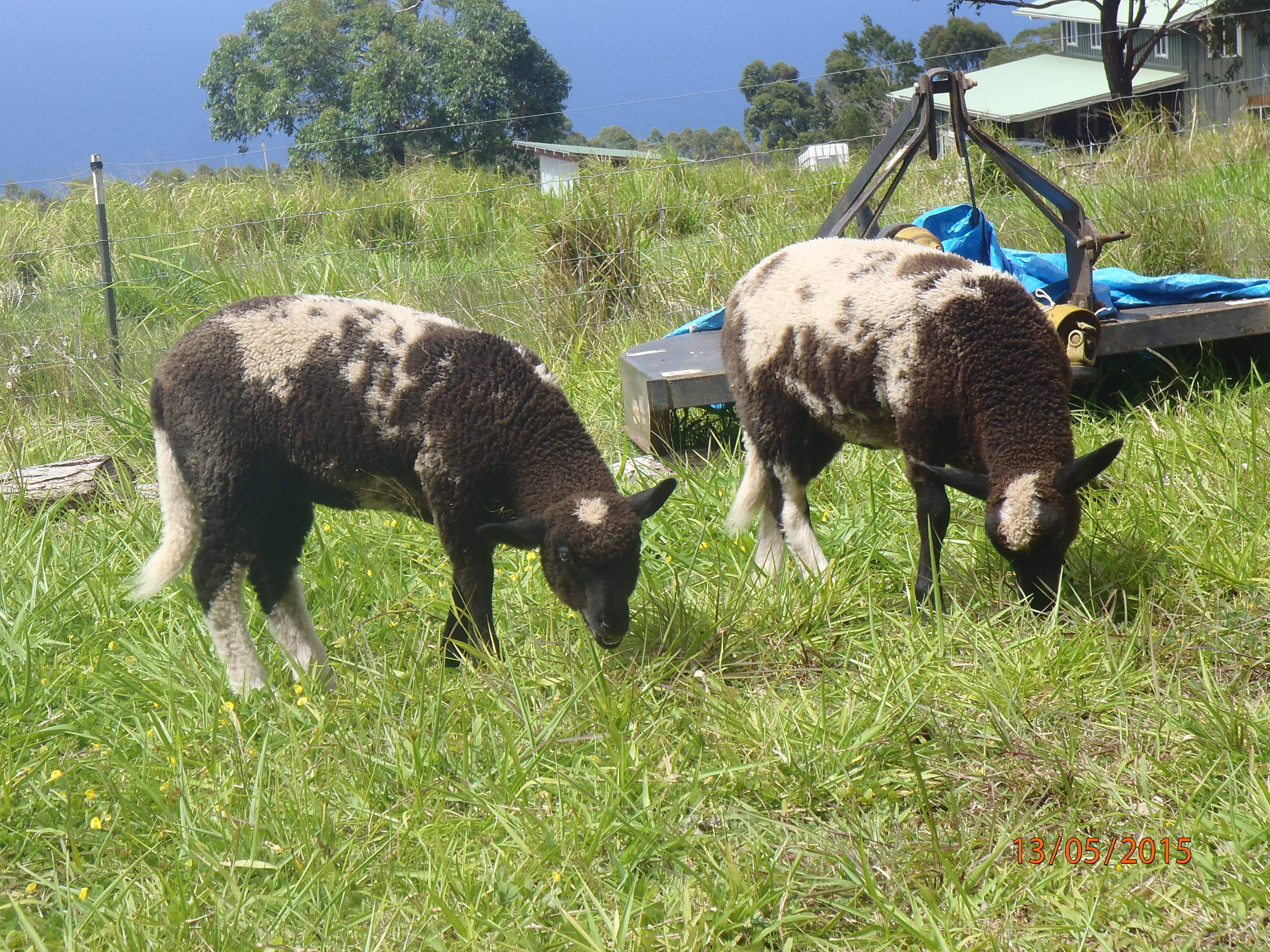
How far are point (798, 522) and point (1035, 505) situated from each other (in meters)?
1.05

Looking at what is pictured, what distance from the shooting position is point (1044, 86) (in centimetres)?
4356

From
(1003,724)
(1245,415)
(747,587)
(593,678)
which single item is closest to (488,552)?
(593,678)

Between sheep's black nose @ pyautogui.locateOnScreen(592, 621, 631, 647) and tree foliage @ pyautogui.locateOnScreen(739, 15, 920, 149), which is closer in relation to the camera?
sheep's black nose @ pyautogui.locateOnScreen(592, 621, 631, 647)

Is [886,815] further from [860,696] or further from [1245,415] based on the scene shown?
[1245,415]

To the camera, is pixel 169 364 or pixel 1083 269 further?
pixel 1083 269

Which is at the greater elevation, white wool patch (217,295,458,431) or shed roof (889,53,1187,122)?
shed roof (889,53,1187,122)

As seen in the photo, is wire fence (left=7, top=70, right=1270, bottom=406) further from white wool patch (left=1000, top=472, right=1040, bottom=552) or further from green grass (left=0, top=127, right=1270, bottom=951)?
white wool patch (left=1000, top=472, right=1040, bottom=552)

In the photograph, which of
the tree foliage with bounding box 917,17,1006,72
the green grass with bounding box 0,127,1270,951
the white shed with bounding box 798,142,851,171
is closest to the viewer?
the green grass with bounding box 0,127,1270,951

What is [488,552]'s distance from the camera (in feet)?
10.2

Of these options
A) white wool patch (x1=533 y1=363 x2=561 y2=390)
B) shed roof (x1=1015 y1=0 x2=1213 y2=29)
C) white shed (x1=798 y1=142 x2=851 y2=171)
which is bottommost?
white wool patch (x1=533 y1=363 x2=561 y2=390)

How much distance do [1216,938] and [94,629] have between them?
365 cm

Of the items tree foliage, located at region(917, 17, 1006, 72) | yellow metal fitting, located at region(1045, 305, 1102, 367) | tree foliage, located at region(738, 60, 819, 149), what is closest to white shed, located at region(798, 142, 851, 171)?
yellow metal fitting, located at region(1045, 305, 1102, 367)

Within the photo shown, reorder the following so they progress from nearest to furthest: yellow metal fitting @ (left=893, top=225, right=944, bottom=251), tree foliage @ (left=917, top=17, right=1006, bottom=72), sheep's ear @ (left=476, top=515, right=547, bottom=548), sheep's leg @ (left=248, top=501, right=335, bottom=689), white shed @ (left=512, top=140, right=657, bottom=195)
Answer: sheep's ear @ (left=476, top=515, right=547, bottom=548)
sheep's leg @ (left=248, top=501, right=335, bottom=689)
yellow metal fitting @ (left=893, top=225, right=944, bottom=251)
white shed @ (left=512, top=140, right=657, bottom=195)
tree foliage @ (left=917, top=17, right=1006, bottom=72)

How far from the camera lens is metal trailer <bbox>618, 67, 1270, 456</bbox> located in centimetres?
455
